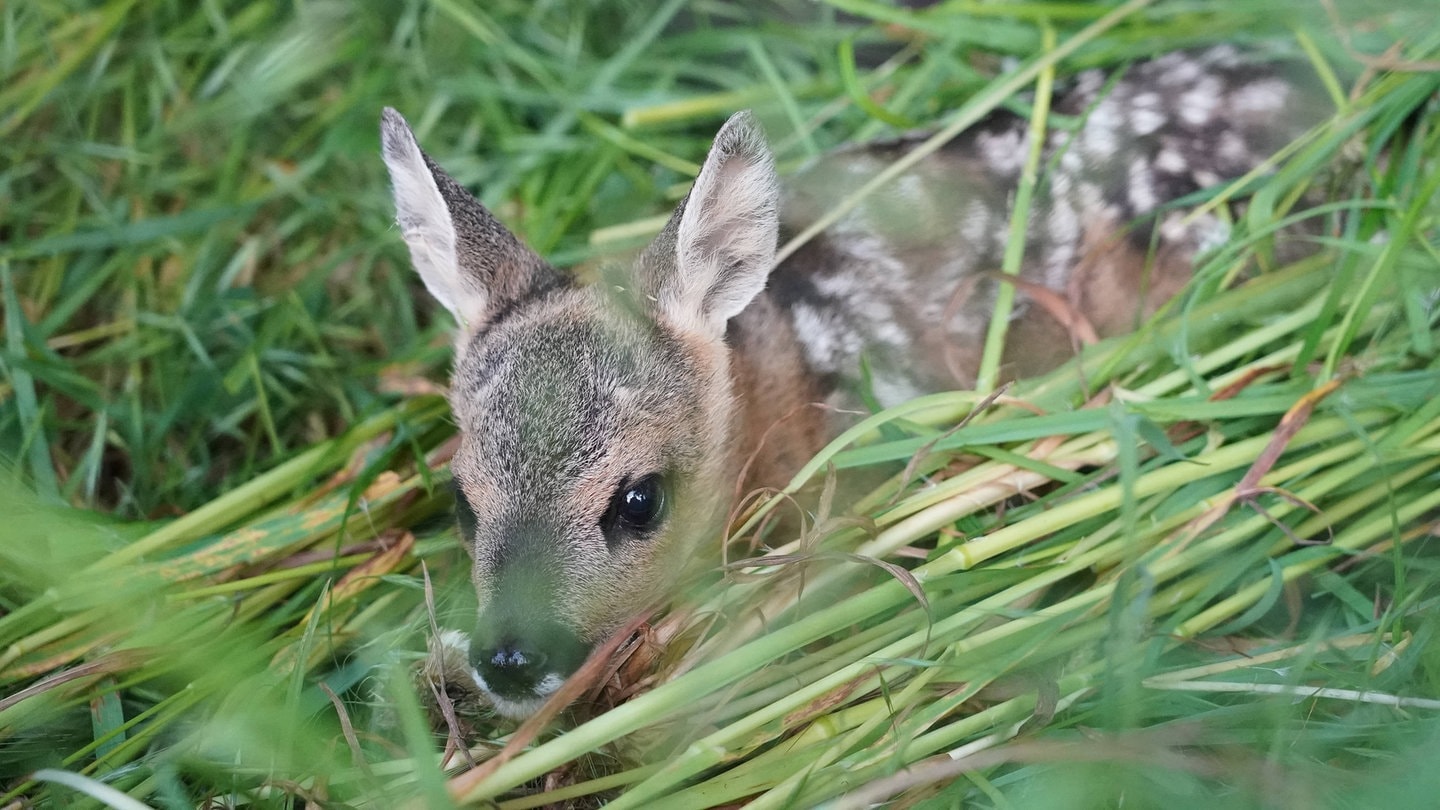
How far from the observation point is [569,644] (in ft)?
7.16

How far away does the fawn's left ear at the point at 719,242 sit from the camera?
2346 millimetres

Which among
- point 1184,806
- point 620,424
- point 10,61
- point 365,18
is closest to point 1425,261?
point 1184,806

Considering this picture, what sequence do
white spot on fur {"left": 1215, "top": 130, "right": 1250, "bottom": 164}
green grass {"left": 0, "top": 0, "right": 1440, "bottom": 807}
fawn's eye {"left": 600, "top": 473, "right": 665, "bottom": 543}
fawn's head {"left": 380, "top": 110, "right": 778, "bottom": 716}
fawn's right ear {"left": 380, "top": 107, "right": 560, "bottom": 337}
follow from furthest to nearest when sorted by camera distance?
→ white spot on fur {"left": 1215, "top": 130, "right": 1250, "bottom": 164} → fawn's right ear {"left": 380, "top": 107, "right": 560, "bottom": 337} → fawn's eye {"left": 600, "top": 473, "right": 665, "bottom": 543} → fawn's head {"left": 380, "top": 110, "right": 778, "bottom": 716} → green grass {"left": 0, "top": 0, "right": 1440, "bottom": 807}

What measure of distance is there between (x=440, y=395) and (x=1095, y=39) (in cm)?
234

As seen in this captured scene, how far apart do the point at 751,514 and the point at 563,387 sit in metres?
0.54

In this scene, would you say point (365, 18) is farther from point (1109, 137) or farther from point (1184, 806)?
point (1184, 806)

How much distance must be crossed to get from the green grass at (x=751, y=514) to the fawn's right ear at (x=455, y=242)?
46 centimetres

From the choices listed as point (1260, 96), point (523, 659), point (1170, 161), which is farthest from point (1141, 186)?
point (523, 659)

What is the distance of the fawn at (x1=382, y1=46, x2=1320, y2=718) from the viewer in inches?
89.0

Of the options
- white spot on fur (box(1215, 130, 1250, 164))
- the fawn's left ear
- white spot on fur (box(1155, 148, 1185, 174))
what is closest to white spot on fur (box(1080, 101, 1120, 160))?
white spot on fur (box(1155, 148, 1185, 174))

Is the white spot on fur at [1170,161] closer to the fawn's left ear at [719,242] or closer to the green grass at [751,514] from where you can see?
the green grass at [751,514]

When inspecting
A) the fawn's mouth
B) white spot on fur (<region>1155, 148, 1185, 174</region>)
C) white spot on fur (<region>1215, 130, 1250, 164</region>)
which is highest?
white spot on fur (<region>1215, 130, 1250, 164</region>)

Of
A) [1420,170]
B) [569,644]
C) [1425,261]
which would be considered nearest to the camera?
[569,644]

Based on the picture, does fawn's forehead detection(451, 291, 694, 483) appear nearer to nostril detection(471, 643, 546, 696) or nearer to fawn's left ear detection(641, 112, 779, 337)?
fawn's left ear detection(641, 112, 779, 337)
